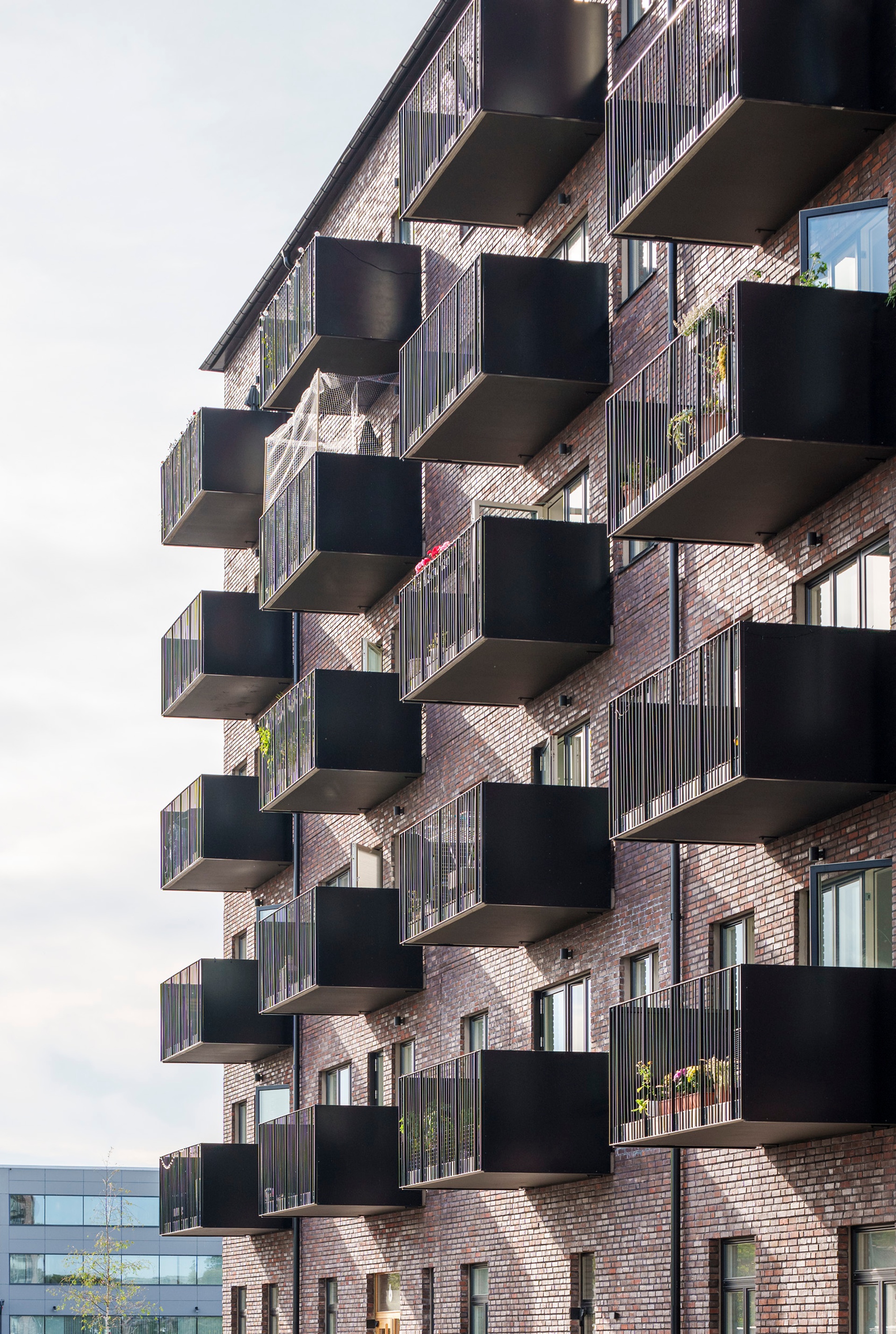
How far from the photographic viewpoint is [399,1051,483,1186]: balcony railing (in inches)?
872

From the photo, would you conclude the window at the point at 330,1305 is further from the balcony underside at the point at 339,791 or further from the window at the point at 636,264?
the window at the point at 636,264

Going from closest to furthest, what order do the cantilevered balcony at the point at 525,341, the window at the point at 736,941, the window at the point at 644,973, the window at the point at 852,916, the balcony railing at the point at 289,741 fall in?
the window at the point at 852,916 → the window at the point at 736,941 → the window at the point at 644,973 → the cantilevered balcony at the point at 525,341 → the balcony railing at the point at 289,741

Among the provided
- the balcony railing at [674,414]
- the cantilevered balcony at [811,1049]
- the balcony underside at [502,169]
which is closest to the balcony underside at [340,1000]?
the balcony underside at [502,169]

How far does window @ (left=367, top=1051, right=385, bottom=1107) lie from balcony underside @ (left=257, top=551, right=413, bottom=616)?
6665 millimetres

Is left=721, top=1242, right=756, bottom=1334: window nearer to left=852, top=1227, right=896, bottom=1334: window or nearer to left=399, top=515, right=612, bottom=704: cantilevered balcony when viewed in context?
left=852, top=1227, right=896, bottom=1334: window

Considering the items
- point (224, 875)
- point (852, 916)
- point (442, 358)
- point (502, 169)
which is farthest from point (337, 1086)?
point (852, 916)

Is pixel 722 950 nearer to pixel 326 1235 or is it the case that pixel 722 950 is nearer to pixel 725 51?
pixel 725 51

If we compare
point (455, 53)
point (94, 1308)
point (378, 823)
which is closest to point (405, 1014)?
point (378, 823)

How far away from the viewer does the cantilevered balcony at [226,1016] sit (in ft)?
115

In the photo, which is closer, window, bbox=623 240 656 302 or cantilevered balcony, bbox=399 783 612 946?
cantilevered balcony, bbox=399 783 612 946

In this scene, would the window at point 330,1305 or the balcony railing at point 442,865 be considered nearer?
the balcony railing at point 442,865

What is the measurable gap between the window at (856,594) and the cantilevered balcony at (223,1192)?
18.5 metres

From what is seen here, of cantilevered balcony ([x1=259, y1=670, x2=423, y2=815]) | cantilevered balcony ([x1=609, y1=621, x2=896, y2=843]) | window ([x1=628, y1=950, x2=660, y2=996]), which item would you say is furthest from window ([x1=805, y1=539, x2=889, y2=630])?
cantilevered balcony ([x1=259, y1=670, x2=423, y2=815])

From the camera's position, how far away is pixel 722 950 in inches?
779
